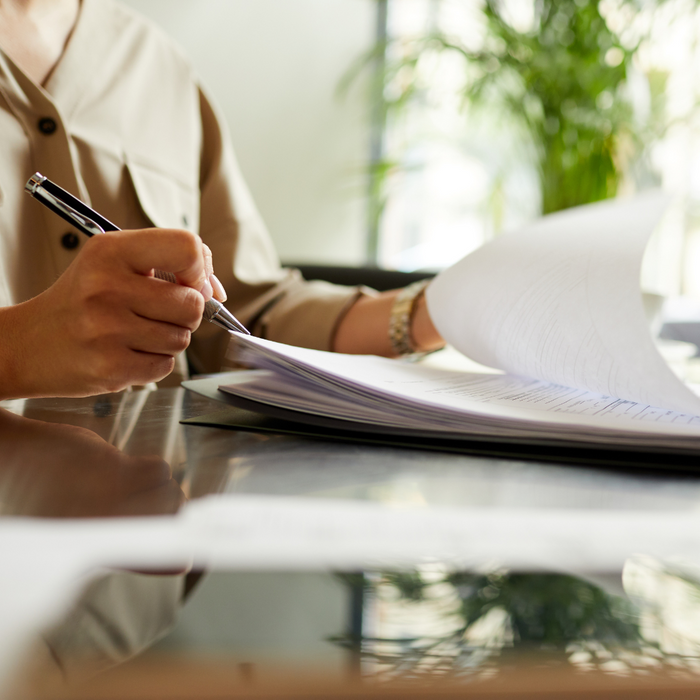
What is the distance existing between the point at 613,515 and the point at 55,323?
0.30m

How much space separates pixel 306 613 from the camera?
0.16 meters

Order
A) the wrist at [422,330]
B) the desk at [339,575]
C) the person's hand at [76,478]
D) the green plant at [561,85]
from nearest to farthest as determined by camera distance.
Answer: the desk at [339,575] < the person's hand at [76,478] < the wrist at [422,330] < the green plant at [561,85]

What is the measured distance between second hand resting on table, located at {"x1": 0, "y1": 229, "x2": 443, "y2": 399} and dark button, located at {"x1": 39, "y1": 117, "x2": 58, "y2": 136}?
0.38 metres

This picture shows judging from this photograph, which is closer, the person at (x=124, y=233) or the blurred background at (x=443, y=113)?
the person at (x=124, y=233)

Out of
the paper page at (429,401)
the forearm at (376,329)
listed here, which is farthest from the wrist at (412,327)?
the paper page at (429,401)

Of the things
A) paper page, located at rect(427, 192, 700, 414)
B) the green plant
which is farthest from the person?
the green plant

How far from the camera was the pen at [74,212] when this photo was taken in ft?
1.29

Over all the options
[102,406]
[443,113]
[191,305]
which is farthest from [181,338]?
[443,113]

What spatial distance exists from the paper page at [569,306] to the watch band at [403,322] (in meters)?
0.10

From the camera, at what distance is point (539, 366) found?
446mm

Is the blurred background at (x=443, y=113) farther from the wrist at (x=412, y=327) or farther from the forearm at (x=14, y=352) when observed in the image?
the forearm at (x=14, y=352)

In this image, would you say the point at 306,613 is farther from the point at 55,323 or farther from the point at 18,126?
the point at 18,126

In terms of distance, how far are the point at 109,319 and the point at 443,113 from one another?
6.77 feet

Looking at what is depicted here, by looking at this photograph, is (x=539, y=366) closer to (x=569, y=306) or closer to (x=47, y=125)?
(x=569, y=306)
